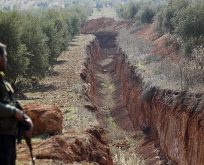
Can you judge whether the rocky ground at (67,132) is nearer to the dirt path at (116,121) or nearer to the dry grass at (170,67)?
the dirt path at (116,121)

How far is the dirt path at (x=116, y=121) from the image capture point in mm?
24819

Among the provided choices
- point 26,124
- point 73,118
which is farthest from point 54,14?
point 26,124

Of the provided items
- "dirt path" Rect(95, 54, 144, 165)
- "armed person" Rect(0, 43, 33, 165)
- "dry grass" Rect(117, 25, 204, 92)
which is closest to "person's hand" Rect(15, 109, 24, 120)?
"armed person" Rect(0, 43, 33, 165)

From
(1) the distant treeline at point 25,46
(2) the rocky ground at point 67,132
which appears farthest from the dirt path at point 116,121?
(1) the distant treeline at point 25,46

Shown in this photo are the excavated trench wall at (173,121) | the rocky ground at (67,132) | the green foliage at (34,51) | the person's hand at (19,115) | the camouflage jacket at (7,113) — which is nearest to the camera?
the camouflage jacket at (7,113)

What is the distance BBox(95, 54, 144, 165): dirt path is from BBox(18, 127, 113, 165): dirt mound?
6267mm

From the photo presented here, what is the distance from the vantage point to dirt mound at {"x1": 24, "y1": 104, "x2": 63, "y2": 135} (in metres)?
15.4

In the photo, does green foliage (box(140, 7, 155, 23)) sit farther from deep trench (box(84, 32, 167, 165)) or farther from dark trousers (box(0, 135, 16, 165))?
dark trousers (box(0, 135, 16, 165))

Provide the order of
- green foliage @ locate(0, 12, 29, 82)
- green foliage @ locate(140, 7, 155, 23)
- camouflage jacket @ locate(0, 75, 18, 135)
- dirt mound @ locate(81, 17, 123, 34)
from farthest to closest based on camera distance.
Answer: dirt mound @ locate(81, 17, 123, 34) → green foliage @ locate(140, 7, 155, 23) → green foliage @ locate(0, 12, 29, 82) → camouflage jacket @ locate(0, 75, 18, 135)

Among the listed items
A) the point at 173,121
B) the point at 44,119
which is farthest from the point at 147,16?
the point at 44,119

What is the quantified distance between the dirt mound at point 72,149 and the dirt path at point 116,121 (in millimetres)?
6267

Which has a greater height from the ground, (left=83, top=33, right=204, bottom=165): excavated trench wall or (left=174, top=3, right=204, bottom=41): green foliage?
(left=174, top=3, right=204, bottom=41): green foliage

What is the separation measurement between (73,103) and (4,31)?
6642 mm

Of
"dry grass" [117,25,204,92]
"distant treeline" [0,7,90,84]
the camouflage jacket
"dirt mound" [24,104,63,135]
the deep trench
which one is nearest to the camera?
the camouflage jacket
